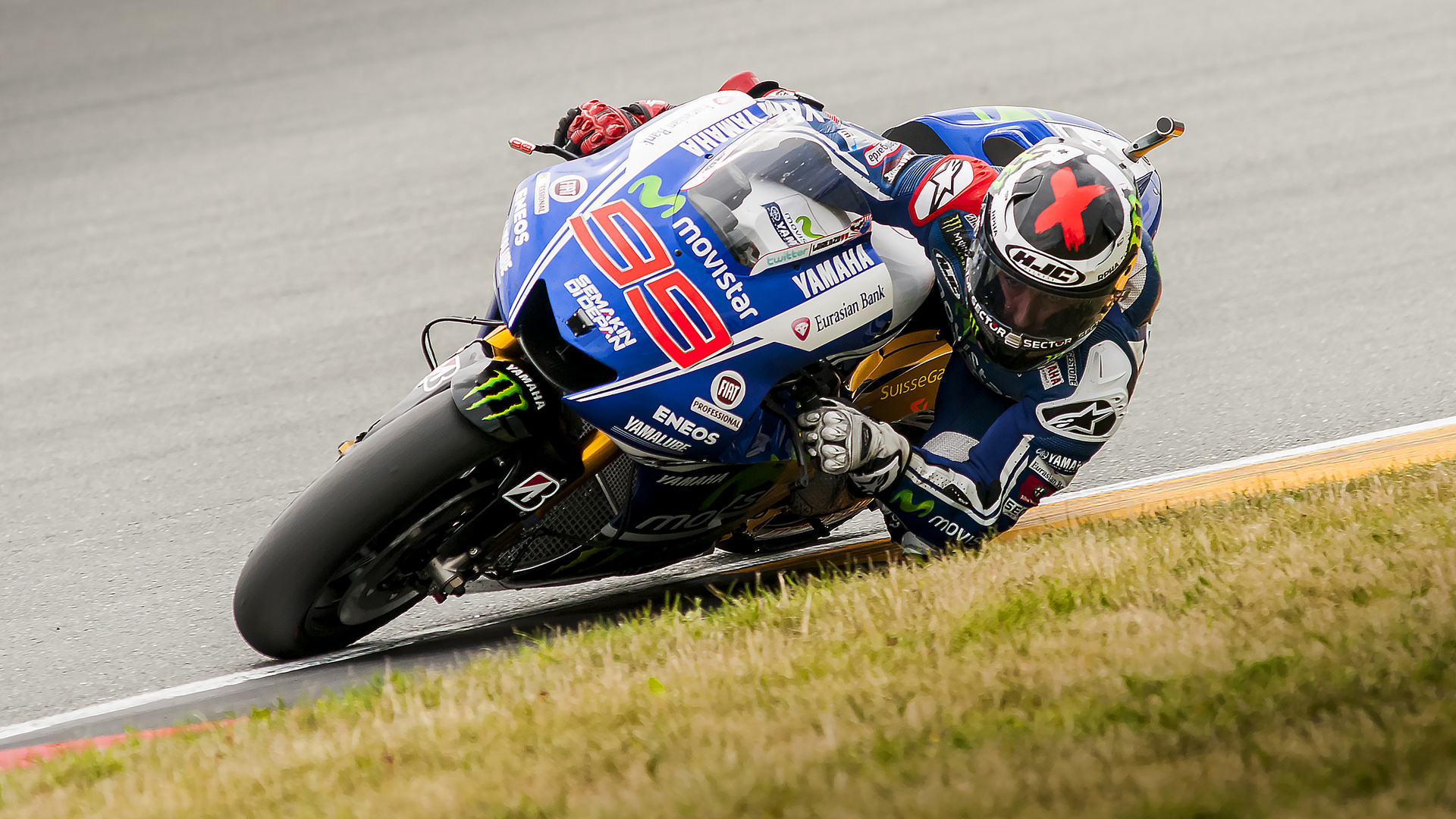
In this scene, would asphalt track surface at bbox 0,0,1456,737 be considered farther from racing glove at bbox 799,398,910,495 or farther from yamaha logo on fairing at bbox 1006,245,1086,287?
yamaha logo on fairing at bbox 1006,245,1086,287

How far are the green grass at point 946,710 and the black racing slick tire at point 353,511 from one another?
0.34 m

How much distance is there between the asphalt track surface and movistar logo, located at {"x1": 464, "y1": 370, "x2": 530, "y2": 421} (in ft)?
2.63

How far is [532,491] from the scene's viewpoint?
329 cm

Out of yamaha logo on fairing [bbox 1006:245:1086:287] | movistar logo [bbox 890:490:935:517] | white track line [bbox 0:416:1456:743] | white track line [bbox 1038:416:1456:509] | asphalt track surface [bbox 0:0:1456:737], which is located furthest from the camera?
asphalt track surface [bbox 0:0:1456:737]

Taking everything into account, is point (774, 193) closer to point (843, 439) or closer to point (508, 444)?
point (843, 439)

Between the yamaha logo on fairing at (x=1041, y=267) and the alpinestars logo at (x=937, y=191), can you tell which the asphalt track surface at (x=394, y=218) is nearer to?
the alpinestars logo at (x=937, y=191)

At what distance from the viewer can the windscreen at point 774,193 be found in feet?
10.4

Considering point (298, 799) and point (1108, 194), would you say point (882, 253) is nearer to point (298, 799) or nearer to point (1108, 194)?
point (1108, 194)

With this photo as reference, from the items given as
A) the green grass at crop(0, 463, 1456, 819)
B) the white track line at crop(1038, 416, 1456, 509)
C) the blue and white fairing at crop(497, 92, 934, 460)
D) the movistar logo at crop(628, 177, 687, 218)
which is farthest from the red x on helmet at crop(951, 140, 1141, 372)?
the white track line at crop(1038, 416, 1456, 509)

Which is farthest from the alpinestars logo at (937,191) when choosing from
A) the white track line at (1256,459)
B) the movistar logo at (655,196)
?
the white track line at (1256,459)

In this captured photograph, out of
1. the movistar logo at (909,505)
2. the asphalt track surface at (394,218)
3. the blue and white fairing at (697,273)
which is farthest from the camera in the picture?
the asphalt track surface at (394,218)

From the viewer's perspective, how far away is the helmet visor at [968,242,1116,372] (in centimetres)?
334

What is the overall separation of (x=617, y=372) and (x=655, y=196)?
442mm

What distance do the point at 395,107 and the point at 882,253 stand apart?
7.72 m
